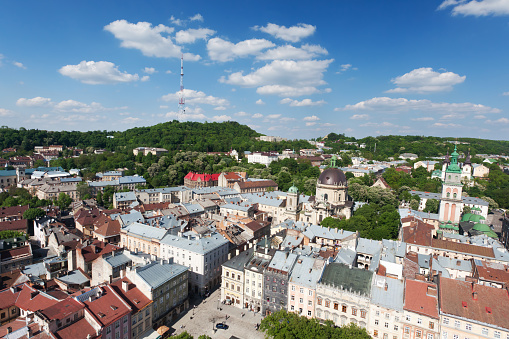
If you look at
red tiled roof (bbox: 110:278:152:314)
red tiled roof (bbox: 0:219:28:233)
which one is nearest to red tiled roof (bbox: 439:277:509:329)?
red tiled roof (bbox: 110:278:152:314)

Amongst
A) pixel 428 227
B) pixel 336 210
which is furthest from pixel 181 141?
pixel 428 227

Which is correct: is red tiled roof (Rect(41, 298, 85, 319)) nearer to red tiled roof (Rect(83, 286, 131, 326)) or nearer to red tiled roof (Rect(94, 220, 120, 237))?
red tiled roof (Rect(83, 286, 131, 326))

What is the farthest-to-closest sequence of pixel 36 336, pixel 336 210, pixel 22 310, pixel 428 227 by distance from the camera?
1. pixel 336 210
2. pixel 428 227
3. pixel 22 310
4. pixel 36 336

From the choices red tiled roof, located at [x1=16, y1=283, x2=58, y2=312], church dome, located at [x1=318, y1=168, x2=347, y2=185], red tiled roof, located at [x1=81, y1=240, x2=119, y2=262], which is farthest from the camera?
church dome, located at [x1=318, y1=168, x2=347, y2=185]

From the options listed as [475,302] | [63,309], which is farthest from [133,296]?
[475,302]

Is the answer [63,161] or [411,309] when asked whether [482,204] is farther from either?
[63,161]

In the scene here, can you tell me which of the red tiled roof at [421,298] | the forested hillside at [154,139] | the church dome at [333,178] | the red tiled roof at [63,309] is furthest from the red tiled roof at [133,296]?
the forested hillside at [154,139]
